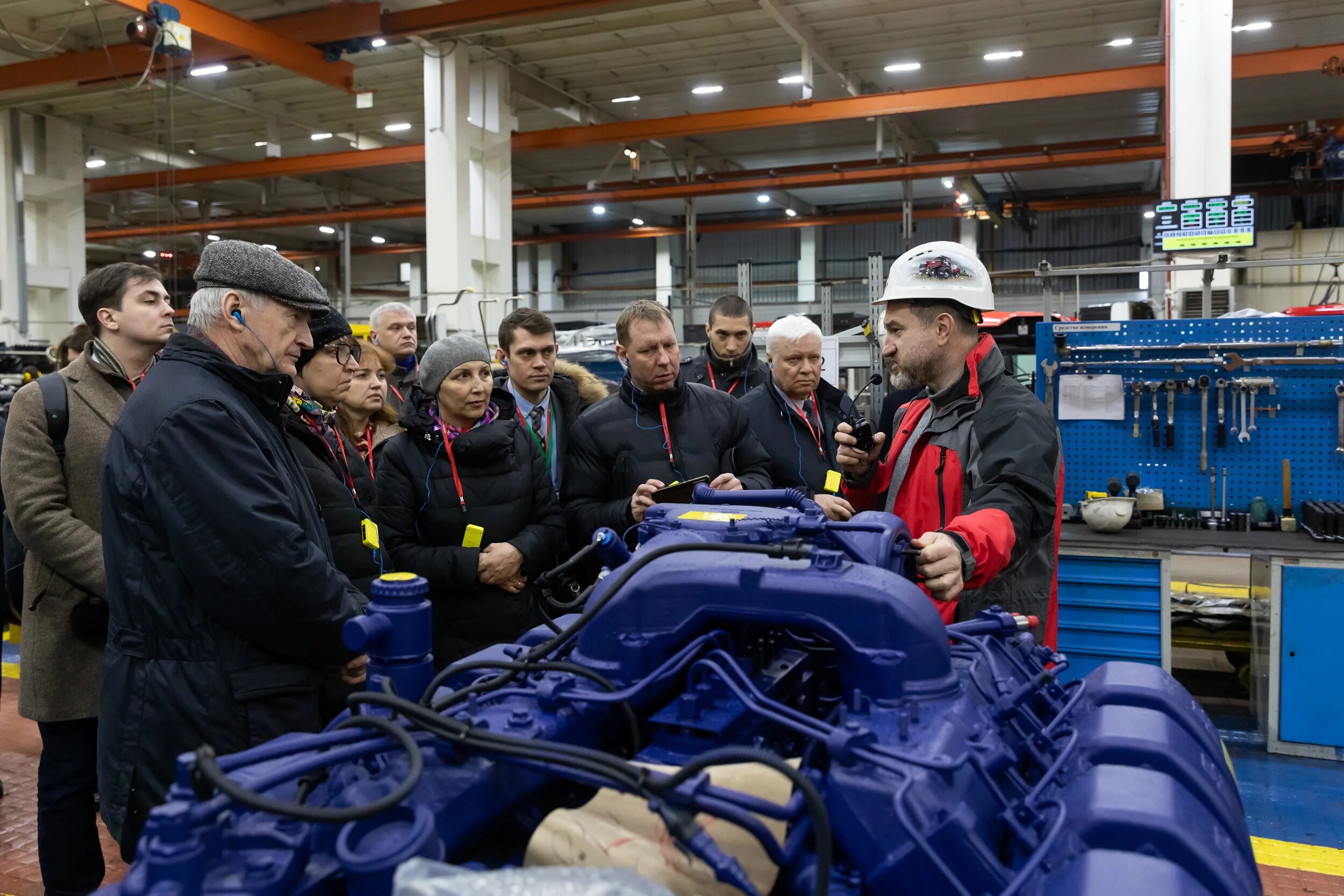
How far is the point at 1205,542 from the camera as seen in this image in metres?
3.51

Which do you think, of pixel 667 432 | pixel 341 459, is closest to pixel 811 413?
pixel 667 432

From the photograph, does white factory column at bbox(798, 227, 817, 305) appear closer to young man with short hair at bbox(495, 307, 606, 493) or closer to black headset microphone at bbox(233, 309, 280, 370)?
young man with short hair at bbox(495, 307, 606, 493)

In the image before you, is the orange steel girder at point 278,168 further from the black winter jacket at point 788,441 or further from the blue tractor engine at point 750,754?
the blue tractor engine at point 750,754

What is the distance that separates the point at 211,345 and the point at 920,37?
9.45m

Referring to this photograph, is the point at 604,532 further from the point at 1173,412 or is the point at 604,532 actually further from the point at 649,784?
the point at 1173,412

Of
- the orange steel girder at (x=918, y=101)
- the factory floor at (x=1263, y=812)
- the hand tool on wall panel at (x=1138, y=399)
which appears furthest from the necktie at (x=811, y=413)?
the orange steel girder at (x=918, y=101)

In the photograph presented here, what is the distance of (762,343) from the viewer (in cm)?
845

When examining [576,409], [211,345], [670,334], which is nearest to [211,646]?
[211,345]

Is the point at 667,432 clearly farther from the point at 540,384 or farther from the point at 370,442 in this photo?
the point at 370,442

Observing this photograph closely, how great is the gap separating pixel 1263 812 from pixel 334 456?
3.02m

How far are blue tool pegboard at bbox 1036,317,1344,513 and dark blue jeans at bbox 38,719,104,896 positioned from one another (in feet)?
12.0

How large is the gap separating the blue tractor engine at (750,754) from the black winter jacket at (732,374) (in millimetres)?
2716

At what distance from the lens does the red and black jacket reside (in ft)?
6.03

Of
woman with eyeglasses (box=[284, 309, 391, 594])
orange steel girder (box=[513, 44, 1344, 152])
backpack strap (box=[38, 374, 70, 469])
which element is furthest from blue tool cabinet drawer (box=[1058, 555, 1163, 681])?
orange steel girder (box=[513, 44, 1344, 152])
